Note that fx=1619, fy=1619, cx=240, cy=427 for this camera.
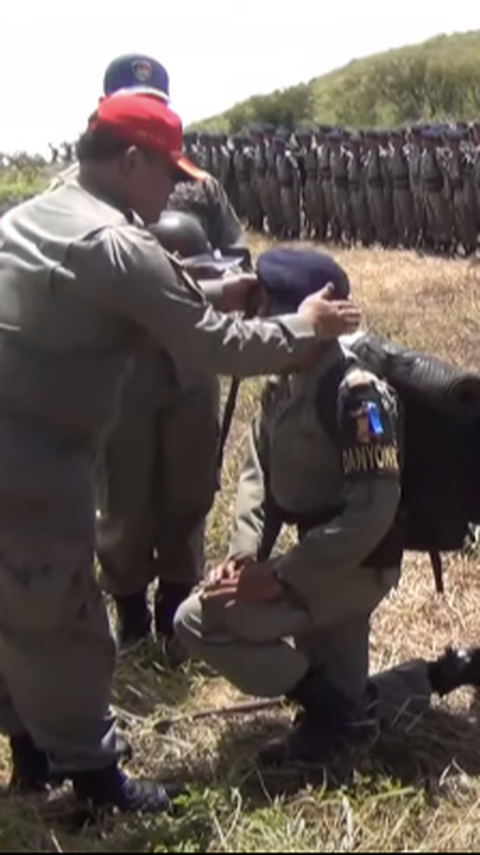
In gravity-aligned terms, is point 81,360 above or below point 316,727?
above

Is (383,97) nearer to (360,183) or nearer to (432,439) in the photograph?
(360,183)

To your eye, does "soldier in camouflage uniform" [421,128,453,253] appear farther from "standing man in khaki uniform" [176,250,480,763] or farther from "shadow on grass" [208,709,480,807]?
"standing man in khaki uniform" [176,250,480,763]

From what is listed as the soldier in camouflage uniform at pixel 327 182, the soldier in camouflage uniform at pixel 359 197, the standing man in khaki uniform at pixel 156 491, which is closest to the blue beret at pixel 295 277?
the standing man in khaki uniform at pixel 156 491

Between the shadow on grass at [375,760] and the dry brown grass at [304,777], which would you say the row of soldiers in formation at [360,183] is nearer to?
the dry brown grass at [304,777]

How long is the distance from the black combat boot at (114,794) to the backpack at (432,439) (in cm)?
85

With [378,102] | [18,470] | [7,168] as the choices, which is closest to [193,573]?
[18,470]

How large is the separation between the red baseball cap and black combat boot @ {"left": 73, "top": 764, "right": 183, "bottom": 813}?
4.54 ft

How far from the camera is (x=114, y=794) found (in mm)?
3680

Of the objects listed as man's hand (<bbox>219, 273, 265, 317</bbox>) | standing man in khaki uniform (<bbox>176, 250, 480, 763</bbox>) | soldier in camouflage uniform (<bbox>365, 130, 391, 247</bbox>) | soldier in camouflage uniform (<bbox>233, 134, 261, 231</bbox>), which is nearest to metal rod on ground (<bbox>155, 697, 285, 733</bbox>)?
standing man in khaki uniform (<bbox>176, 250, 480, 763</bbox>)

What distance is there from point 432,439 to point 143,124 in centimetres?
101

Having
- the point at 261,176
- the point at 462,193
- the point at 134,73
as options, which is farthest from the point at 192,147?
the point at 134,73

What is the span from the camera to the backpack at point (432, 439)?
12.4ft

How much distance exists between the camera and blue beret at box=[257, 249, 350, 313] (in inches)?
147

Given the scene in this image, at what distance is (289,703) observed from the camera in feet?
14.4
